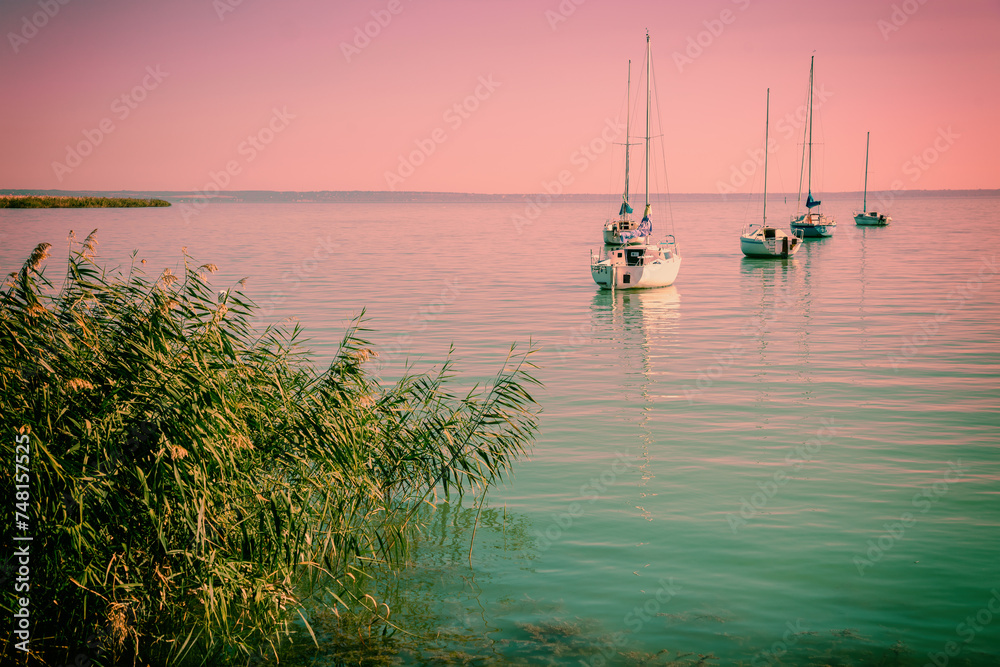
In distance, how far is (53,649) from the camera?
7477 millimetres

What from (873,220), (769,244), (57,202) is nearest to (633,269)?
(769,244)

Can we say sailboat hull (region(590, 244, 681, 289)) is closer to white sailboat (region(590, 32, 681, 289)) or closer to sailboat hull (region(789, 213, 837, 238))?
white sailboat (region(590, 32, 681, 289))

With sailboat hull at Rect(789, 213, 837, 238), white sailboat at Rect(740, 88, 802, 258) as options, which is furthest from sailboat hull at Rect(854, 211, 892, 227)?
white sailboat at Rect(740, 88, 802, 258)

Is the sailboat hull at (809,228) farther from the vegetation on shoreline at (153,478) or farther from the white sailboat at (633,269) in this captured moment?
the vegetation on shoreline at (153,478)

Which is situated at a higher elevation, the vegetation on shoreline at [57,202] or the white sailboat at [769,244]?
the vegetation on shoreline at [57,202]

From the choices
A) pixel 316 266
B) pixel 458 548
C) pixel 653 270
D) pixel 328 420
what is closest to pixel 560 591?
pixel 458 548

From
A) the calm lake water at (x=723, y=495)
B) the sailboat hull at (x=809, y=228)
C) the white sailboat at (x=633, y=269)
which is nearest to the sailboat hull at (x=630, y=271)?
the white sailboat at (x=633, y=269)

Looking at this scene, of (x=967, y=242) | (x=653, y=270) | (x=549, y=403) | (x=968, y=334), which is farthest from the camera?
(x=967, y=242)

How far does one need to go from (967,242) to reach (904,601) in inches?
3350

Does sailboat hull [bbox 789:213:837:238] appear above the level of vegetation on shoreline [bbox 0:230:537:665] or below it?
above

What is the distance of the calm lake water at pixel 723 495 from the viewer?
883 centimetres

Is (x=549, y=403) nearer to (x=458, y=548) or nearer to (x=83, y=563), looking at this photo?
(x=458, y=548)

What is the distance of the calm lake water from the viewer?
8.83 meters

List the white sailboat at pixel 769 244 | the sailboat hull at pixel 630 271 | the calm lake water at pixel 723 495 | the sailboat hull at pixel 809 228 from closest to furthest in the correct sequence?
the calm lake water at pixel 723 495, the sailboat hull at pixel 630 271, the white sailboat at pixel 769 244, the sailboat hull at pixel 809 228
